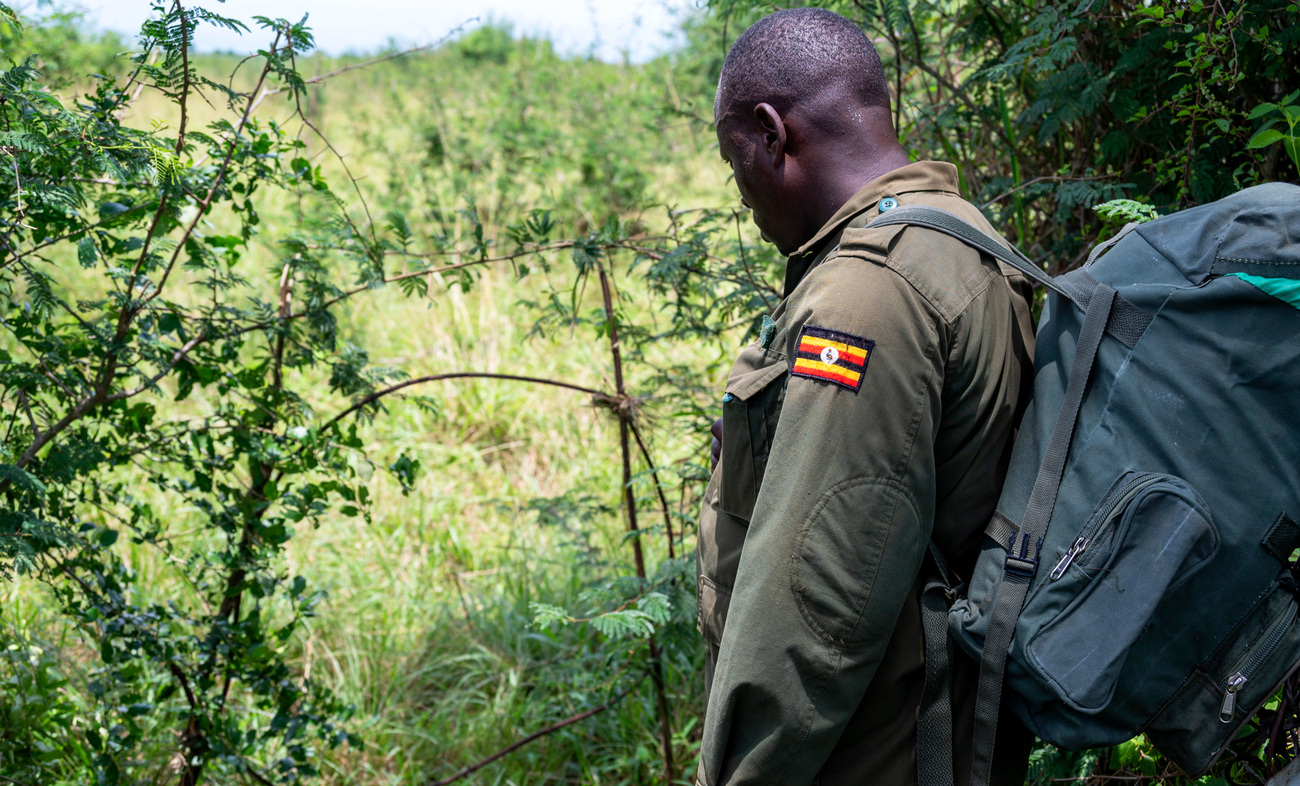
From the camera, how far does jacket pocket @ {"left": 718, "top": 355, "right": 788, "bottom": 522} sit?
1402mm

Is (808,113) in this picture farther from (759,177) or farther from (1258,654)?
(1258,654)

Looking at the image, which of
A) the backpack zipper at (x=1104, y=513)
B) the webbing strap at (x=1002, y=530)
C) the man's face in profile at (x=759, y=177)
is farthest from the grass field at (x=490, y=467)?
the backpack zipper at (x=1104, y=513)

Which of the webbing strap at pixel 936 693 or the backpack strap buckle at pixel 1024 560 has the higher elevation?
the backpack strap buckle at pixel 1024 560

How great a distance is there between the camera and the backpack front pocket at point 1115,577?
1.12m

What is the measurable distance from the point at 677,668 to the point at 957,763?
1.71 meters

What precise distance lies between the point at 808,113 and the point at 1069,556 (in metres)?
0.81

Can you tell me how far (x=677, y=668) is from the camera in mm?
3047

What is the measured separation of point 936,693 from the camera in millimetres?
1364

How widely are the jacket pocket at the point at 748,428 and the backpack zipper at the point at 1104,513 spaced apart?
438mm

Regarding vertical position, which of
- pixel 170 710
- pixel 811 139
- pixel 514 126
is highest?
pixel 514 126

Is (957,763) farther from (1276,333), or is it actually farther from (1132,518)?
(1276,333)

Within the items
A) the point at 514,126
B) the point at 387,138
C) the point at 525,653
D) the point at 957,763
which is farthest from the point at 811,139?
the point at 387,138

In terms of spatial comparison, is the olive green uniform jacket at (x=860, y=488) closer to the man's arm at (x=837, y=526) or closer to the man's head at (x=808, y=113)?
the man's arm at (x=837, y=526)

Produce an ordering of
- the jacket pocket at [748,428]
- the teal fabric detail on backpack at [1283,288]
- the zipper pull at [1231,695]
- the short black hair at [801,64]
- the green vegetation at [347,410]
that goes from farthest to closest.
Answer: the green vegetation at [347,410] < the short black hair at [801,64] < the jacket pocket at [748,428] < the zipper pull at [1231,695] < the teal fabric detail on backpack at [1283,288]
